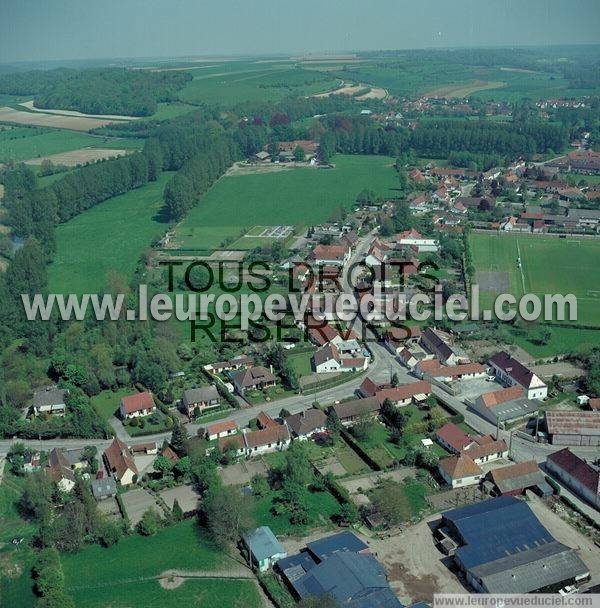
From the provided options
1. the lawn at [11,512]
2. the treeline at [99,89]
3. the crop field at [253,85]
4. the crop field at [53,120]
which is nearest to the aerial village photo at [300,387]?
the lawn at [11,512]

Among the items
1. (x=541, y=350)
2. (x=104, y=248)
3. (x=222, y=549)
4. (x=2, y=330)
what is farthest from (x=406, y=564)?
A: (x=104, y=248)

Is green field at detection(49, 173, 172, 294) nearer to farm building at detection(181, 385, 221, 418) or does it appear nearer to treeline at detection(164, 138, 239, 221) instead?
treeline at detection(164, 138, 239, 221)

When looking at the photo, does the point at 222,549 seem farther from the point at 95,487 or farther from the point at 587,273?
the point at 587,273

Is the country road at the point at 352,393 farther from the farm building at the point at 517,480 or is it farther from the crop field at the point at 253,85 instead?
the crop field at the point at 253,85

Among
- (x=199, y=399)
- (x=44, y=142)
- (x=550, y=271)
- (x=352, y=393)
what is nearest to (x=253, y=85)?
(x=44, y=142)

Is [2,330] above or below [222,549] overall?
above
